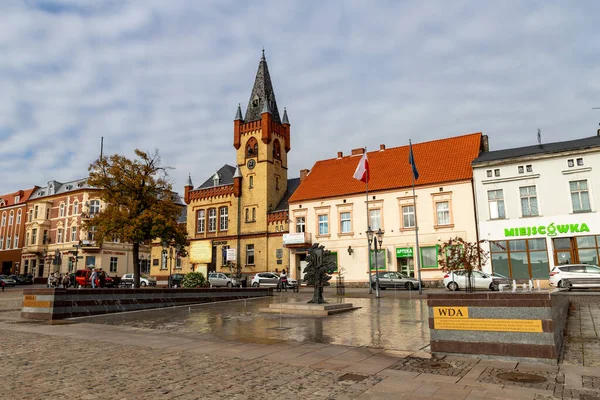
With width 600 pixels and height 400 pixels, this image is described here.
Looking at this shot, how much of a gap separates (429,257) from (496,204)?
23.4 feet

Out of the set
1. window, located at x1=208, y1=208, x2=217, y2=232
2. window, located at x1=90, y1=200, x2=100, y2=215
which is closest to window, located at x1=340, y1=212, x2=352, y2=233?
window, located at x1=208, y1=208, x2=217, y2=232

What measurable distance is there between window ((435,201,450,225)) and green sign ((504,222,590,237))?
4.87 meters

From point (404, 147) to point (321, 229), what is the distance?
12.5 metres

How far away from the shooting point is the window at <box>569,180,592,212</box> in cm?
3098

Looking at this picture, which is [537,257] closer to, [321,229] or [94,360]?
[321,229]

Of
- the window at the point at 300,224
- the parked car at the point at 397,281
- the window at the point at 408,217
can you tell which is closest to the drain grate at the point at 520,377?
the parked car at the point at 397,281

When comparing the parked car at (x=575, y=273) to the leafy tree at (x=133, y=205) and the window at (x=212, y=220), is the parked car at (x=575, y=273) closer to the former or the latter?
the leafy tree at (x=133, y=205)

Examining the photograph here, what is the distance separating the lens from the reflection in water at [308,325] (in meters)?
10.5

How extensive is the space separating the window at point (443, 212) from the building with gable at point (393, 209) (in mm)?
66

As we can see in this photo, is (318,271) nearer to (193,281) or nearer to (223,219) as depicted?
(193,281)

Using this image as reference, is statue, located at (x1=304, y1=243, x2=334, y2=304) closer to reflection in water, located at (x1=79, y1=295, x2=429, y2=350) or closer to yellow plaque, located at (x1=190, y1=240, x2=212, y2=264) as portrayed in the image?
reflection in water, located at (x1=79, y1=295, x2=429, y2=350)

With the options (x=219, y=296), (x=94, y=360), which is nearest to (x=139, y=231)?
(x=219, y=296)

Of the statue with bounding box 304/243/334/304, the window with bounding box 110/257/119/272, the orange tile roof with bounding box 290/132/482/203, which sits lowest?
the statue with bounding box 304/243/334/304

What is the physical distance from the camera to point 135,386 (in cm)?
626
